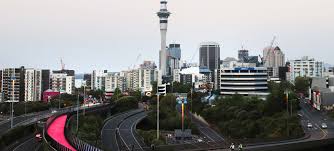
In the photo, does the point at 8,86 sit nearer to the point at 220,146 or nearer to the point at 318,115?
the point at 318,115

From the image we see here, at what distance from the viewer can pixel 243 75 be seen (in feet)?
513

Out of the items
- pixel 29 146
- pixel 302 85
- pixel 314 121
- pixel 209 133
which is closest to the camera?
pixel 29 146

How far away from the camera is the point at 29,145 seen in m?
67.9

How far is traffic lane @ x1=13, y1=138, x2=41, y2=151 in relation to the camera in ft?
210

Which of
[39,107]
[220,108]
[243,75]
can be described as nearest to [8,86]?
[39,107]

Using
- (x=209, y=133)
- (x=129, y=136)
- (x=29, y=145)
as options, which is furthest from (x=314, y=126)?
(x=29, y=145)

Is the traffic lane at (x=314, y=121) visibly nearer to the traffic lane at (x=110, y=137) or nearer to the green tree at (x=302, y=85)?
the traffic lane at (x=110, y=137)

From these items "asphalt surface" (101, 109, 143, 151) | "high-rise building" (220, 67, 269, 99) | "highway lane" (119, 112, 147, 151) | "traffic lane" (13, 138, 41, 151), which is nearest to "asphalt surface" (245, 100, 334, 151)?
"highway lane" (119, 112, 147, 151)

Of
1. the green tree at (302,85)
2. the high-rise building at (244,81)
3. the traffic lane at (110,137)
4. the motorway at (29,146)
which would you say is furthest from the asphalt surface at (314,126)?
the green tree at (302,85)

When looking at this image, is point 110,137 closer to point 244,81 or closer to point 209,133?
point 209,133

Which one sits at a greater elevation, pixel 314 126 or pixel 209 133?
pixel 314 126

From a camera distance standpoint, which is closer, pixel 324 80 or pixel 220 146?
pixel 220 146

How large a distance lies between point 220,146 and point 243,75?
107934 mm

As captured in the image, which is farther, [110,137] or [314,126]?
[314,126]
